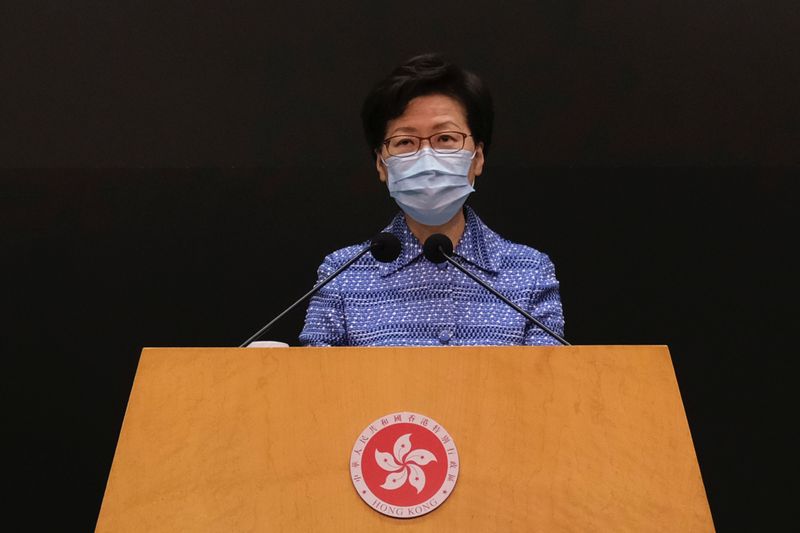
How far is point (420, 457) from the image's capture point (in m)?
0.94

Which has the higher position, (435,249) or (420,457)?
(435,249)

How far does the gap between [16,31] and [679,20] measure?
1.60 metres

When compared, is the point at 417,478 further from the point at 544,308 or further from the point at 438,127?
the point at 438,127

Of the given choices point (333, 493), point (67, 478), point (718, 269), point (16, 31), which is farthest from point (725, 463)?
point (16, 31)

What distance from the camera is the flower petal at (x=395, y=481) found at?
92 cm

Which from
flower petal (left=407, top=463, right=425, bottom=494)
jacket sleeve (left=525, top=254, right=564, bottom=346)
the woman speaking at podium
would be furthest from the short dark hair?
flower petal (left=407, top=463, right=425, bottom=494)

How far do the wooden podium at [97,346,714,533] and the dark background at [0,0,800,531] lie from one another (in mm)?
1105

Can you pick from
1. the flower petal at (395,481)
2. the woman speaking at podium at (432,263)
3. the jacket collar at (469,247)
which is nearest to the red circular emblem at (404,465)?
the flower petal at (395,481)

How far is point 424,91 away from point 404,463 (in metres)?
0.96

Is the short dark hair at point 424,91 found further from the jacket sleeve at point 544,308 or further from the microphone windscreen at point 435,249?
the microphone windscreen at point 435,249

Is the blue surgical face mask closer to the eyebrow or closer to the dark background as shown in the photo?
the eyebrow

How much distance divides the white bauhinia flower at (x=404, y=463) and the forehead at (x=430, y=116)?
2.86ft

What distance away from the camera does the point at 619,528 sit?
2.94 ft

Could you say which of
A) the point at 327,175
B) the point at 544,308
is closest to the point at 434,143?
the point at 544,308
